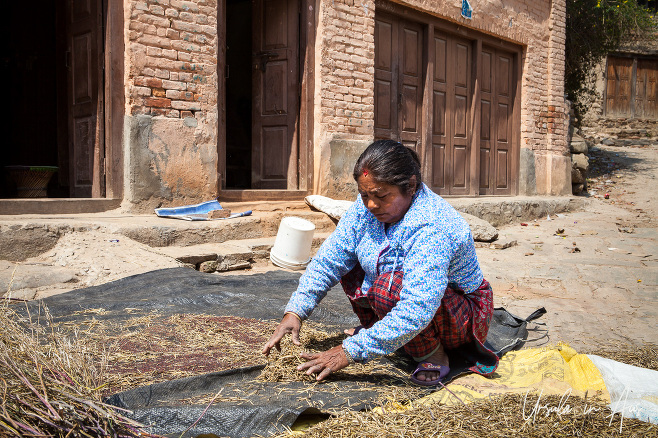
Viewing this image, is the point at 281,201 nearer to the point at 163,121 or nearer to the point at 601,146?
the point at 163,121

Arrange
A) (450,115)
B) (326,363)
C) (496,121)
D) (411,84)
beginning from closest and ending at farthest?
(326,363), (411,84), (450,115), (496,121)

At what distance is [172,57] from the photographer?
17.4 feet

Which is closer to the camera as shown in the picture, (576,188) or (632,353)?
(632,353)

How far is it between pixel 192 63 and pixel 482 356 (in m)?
4.20

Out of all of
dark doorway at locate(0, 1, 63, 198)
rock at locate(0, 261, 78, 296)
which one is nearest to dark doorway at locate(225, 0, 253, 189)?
dark doorway at locate(0, 1, 63, 198)

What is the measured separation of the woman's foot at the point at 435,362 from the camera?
2.30m

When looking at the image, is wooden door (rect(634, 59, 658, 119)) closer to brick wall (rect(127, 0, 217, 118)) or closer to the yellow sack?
brick wall (rect(127, 0, 217, 118))

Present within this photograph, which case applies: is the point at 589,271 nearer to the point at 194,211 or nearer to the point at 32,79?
the point at 194,211

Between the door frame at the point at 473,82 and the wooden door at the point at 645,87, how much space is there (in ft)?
31.1

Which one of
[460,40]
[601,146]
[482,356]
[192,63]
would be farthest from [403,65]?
[601,146]

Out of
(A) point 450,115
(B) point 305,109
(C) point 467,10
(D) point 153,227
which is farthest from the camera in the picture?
(A) point 450,115

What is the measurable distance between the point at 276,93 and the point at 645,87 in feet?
48.5

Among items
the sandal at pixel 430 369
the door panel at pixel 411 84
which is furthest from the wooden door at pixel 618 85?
the sandal at pixel 430 369

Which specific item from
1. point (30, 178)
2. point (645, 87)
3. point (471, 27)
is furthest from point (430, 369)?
point (645, 87)
